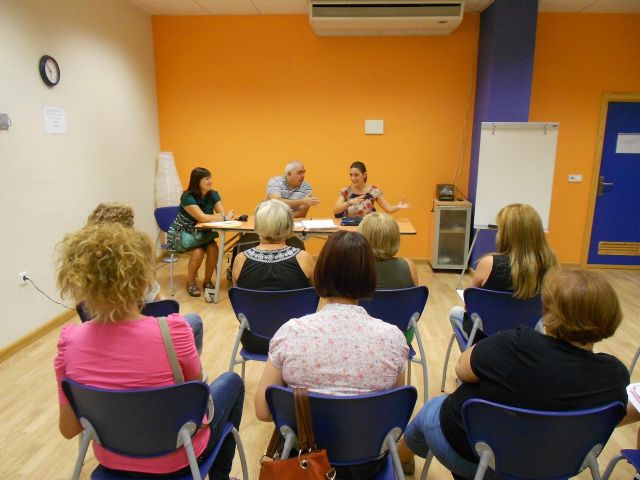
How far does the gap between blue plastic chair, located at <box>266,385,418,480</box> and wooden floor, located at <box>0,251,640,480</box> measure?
869mm

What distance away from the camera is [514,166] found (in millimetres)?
4695

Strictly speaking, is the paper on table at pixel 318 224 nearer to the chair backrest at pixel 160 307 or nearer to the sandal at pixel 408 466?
the chair backrest at pixel 160 307

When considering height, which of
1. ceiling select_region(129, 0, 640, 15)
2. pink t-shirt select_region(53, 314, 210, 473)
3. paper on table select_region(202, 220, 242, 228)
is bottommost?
paper on table select_region(202, 220, 242, 228)

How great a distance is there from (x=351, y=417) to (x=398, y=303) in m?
1.04

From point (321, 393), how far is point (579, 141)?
17.6 feet

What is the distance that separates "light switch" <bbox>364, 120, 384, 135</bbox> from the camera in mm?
5598

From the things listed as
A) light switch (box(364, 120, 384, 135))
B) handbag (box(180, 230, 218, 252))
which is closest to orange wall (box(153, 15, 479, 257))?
light switch (box(364, 120, 384, 135))

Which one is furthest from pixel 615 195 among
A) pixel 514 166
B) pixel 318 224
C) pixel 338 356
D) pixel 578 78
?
pixel 338 356

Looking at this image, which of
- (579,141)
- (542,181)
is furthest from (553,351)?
(579,141)

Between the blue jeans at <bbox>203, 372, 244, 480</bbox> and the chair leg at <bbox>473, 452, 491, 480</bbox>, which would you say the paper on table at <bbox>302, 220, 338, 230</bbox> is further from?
the chair leg at <bbox>473, 452, 491, 480</bbox>

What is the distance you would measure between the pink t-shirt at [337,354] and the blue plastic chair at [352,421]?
67mm

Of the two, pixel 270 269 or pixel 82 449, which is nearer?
pixel 82 449

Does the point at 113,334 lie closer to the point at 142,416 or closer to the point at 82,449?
the point at 142,416

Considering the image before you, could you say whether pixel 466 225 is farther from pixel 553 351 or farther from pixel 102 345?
pixel 102 345
